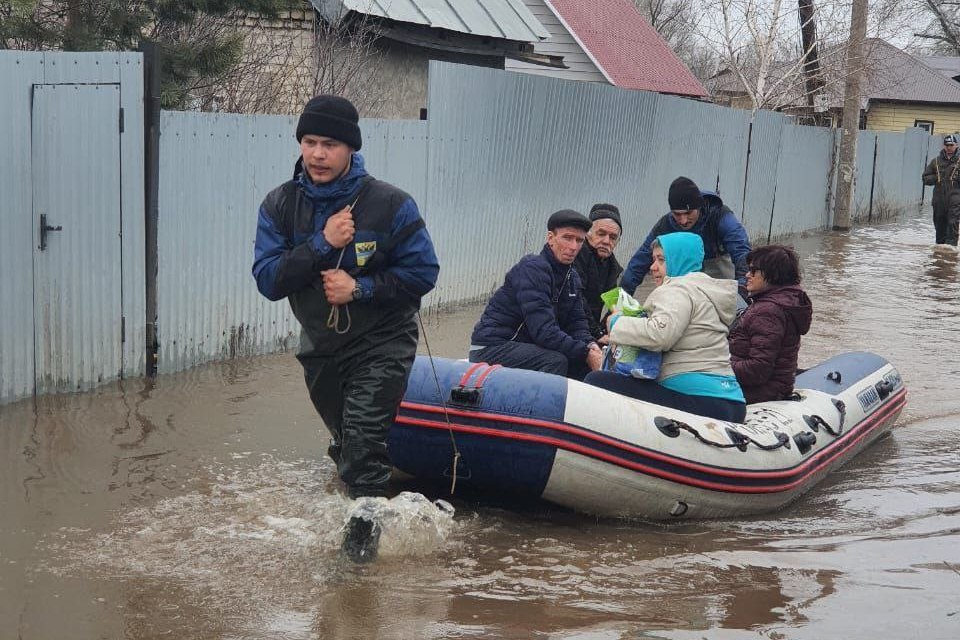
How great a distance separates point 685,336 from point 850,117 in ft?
63.1

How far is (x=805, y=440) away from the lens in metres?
6.71

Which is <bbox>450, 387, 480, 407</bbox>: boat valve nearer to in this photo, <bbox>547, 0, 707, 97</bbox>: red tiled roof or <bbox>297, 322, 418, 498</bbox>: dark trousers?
<bbox>297, 322, 418, 498</bbox>: dark trousers

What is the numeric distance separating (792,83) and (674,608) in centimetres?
2391

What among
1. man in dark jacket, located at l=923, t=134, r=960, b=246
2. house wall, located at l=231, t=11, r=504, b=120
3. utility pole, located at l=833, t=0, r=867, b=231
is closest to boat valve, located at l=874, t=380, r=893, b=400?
house wall, located at l=231, t=11, r=504, b=120

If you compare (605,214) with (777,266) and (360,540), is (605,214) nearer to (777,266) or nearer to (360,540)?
(777,266)

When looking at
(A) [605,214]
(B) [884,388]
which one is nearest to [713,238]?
(A) [605,214]

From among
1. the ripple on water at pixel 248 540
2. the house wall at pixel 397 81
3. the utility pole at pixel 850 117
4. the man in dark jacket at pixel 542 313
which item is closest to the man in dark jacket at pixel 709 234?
the man in dark jacket at pixel 542 313

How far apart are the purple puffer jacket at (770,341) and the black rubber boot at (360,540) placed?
2879mm

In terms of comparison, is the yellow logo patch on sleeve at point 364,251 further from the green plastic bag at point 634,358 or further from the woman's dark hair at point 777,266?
the woman's dark hair at point 777,266

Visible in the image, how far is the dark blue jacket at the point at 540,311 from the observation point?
6.85 meters

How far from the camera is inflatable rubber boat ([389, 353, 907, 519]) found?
5910mm

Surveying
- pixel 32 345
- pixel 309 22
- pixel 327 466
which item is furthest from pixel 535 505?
pixel 309 22

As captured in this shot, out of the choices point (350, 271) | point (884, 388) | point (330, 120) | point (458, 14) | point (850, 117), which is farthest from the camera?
point (850, 117)

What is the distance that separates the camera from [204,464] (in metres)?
6.55
